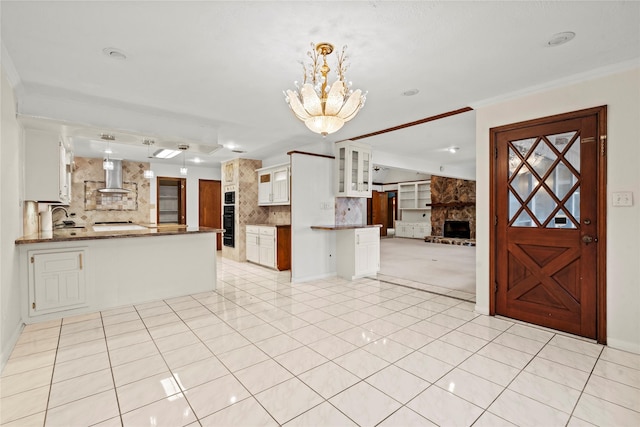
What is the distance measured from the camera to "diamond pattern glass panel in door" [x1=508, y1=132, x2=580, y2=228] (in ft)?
9.62

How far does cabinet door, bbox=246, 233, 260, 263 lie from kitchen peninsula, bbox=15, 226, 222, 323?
75.9 inches

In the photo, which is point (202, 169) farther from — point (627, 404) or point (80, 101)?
point (627, 404)

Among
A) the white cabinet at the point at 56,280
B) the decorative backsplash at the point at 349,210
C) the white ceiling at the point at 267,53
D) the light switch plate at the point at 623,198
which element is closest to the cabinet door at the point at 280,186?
the decorative backsplash at the point at 349,210

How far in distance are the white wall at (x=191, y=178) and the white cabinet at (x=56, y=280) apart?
15.2 ft

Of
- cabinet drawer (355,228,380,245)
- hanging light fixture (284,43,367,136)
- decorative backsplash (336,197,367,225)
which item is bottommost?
cabinet drawer (355,228,380,245)

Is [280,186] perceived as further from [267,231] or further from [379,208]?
[379,208]

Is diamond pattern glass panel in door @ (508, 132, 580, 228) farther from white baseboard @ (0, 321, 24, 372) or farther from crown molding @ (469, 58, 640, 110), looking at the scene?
white baseboard @ (0, 321, 24, 372)

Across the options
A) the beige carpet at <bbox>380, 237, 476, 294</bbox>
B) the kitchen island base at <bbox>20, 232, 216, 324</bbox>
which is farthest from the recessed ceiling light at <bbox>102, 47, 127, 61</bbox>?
the beige carpet at <bbox>380, 237, 476, 294</bbox>

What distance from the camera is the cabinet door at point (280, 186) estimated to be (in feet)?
19.8

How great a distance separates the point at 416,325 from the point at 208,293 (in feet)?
9.49

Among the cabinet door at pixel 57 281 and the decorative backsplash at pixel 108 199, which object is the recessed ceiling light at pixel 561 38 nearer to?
the cabinet door at pixel 57 281

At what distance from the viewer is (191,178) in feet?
27.3

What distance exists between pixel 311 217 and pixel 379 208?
849 cm

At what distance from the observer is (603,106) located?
2721 mm
